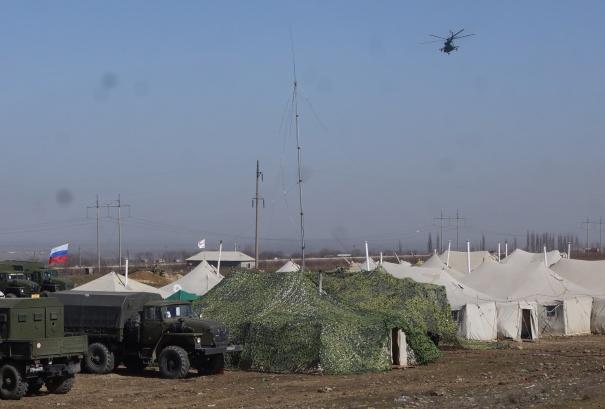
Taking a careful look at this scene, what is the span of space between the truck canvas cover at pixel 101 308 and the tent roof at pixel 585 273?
3069cm

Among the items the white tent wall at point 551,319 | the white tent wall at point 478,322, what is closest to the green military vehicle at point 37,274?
the white tent wall at point 478,322

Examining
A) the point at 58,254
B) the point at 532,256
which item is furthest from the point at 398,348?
the point at 532,256

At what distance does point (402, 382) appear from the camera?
25.3 m

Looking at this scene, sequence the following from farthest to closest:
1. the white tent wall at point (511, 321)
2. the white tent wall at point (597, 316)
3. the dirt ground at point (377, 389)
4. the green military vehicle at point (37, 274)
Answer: the white tent wall at point (597, 316), the green military vehicle at point (37, 274), the white tent wall at point (511, 321), the dirt ground at point (377, 389)

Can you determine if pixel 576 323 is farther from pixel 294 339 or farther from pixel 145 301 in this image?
pixel 145 301

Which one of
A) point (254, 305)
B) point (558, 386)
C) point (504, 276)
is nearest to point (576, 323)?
point (504, 276)

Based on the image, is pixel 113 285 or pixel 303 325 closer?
pixel 303 325

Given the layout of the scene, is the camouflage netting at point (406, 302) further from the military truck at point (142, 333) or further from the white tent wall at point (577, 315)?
the white tent wall at point (577, 315)

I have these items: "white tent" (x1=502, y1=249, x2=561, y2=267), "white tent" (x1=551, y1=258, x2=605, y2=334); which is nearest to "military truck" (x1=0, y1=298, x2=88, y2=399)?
"white tent" (x1=551, y1=258, x2=605, y2=334)

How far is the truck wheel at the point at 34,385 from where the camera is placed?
2281cm

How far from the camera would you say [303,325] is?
2842cm

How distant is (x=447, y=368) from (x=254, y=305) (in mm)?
6370

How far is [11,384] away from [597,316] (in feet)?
105

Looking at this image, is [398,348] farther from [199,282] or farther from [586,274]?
[586,274]
